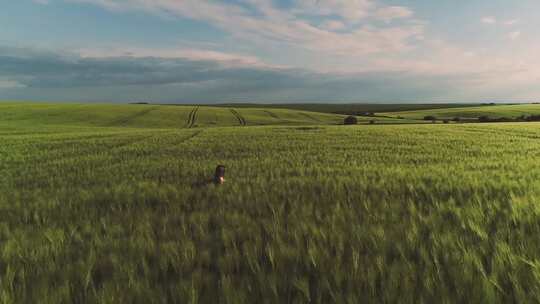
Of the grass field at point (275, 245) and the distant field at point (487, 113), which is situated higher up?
the distant field at point (487, 113)

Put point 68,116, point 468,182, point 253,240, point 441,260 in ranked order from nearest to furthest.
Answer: point 441,260 < point 253,240 < point 468,182 < point 68,116

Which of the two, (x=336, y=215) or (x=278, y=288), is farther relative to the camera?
(x=336, y=215)

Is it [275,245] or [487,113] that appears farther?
[487,113]

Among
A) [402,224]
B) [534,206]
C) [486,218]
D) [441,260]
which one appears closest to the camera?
[441,260]

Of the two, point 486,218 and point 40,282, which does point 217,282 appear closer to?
point 40,282

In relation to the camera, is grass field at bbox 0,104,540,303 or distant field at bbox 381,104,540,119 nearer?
grass field at bbox 0,104,540,303

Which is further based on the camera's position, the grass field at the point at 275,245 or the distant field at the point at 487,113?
the distant field at the point at 487,113

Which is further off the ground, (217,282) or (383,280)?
(383,280)

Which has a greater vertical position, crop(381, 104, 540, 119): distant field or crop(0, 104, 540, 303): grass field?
crop(381, 104, 540, 119): distant field

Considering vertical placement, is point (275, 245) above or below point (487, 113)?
below

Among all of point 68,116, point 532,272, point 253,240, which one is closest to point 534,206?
point 532,272
